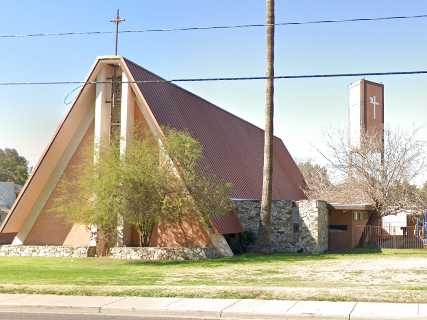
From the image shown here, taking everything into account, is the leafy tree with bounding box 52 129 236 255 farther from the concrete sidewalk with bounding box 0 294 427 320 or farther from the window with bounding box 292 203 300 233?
the concrete sidewalk with bounding box 0 294 427 320

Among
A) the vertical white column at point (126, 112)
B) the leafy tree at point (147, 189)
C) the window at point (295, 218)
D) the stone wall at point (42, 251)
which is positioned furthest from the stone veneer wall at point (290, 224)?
the stone wall at point (42, 251)

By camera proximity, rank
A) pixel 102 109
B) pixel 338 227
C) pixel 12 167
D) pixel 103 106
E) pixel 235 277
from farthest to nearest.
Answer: pixel 12 167, pixel 338 227, pixel 103 106, pixel 102 109, pixel 235 277

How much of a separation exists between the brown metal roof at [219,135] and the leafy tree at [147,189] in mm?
2359

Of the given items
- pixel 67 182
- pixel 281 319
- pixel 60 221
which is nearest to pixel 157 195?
pixel 67 182

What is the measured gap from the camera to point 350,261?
25891 mm

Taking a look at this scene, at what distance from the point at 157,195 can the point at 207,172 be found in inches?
157

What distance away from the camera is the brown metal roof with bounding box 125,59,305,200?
107 feet

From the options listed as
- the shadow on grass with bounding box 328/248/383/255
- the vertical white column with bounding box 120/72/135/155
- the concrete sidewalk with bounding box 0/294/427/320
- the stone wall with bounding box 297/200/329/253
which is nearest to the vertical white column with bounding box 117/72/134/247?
the vertical white column with bounding box 120/72/135/155

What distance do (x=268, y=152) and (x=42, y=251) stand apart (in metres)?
12.5

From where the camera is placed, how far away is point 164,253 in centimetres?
2831

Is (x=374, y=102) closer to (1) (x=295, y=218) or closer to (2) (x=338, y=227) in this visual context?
(2) (x=338, y=227)

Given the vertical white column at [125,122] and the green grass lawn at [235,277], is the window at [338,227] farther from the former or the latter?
the vertical white column at [125,122]

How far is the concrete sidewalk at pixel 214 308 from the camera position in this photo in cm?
1227

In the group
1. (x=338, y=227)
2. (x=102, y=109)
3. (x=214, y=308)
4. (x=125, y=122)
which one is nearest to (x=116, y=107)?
(x=102, y=109)
